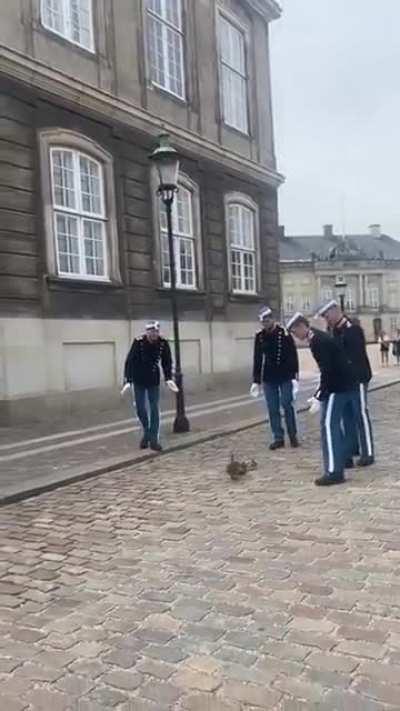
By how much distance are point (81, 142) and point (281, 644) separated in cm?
1297

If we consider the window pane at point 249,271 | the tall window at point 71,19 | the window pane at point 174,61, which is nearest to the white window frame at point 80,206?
the tall window at point 71,19

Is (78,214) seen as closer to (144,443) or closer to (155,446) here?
(144,443)

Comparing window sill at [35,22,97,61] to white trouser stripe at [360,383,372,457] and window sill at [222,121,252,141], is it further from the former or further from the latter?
white trouser stripe at [360,383,372,457]

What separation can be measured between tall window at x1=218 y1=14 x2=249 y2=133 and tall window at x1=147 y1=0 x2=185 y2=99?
6.96 feet

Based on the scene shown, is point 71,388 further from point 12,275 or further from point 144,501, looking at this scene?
point 144,501

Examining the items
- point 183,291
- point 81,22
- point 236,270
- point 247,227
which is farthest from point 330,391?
point 247,227

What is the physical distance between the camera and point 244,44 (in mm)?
22266

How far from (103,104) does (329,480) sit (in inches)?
428

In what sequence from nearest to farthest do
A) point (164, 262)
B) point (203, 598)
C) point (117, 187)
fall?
1. point (203, 598)
2. point (117, 187)
3. point (164, 262)

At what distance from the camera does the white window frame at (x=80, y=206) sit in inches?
555

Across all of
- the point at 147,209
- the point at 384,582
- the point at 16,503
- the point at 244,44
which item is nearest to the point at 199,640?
the point at 384,582

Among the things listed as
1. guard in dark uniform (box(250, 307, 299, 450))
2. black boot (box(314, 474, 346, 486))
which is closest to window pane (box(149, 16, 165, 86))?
guard in dark uniform (box(250, 307, 299, 450))

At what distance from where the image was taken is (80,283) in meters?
14.8

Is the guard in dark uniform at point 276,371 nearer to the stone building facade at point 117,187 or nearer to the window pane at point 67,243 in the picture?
the stone building facade at point 117,187
